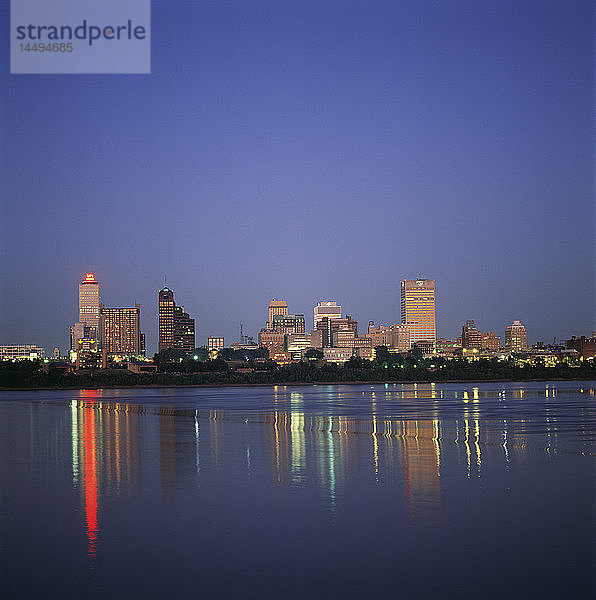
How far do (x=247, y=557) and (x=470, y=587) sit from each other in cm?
313

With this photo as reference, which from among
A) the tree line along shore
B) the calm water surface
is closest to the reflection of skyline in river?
the calm water surface

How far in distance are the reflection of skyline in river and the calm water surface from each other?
0.31 feet

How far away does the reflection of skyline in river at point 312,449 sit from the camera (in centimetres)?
1695

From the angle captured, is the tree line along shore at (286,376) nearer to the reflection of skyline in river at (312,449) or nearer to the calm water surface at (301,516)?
the reflection of skyline in river at (312,449)

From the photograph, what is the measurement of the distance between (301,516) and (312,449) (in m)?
9.37

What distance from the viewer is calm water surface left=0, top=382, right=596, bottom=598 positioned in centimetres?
1014

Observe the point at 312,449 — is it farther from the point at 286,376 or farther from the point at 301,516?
the point at 286,376

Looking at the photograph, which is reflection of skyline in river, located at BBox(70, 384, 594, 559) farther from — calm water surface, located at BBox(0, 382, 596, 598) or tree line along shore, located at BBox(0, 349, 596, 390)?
tree line along shore, located at BBox(0, 349, 596, 390)

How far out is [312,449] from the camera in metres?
23.2

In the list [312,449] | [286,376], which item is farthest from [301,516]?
[286,376]

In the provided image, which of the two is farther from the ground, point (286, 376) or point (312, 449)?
point (312, 449)

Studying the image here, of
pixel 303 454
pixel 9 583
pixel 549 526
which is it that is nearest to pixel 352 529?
pixel 549 526

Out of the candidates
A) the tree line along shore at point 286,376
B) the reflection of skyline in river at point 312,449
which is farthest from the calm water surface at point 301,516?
the tree line along shore at point 286,376

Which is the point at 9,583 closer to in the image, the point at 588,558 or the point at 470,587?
the point at 470,587
